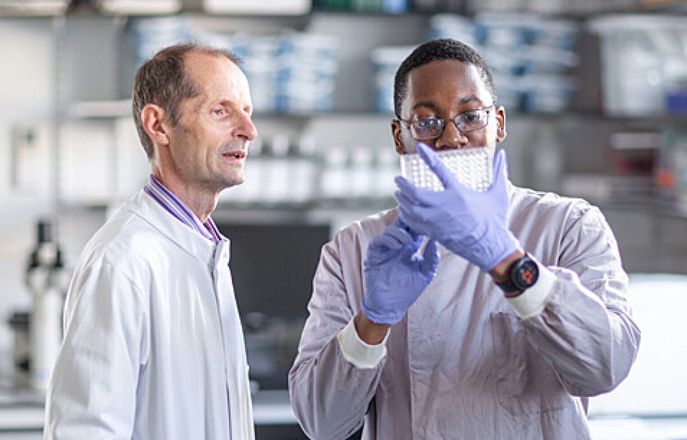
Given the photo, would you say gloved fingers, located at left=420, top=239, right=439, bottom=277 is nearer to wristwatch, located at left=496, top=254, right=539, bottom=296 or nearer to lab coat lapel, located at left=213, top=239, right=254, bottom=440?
wristwatch, located at left=496, top=254, right=539, bottom=296

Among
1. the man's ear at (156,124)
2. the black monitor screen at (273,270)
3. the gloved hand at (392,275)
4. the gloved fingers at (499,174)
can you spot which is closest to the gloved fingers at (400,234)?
the gloved hand at (392,275)

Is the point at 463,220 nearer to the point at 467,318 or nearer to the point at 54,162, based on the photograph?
the point at 467,318

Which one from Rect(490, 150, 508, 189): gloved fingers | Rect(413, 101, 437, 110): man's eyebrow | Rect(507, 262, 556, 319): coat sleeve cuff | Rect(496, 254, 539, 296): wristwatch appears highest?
Rect(413, 101, 437, 110): man's eyebrow

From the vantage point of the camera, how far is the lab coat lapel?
1.65m

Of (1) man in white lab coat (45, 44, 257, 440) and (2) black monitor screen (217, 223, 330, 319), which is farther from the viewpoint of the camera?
(2) black monitor screen (217, 223, 330, 319)

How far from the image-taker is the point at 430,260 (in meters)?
1.49

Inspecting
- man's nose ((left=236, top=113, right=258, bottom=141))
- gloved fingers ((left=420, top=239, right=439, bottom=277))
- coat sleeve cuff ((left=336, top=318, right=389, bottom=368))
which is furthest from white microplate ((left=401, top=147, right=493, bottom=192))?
man's nose ((left=236, top=113, right=258, bottom=141))

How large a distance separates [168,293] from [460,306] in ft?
1.32

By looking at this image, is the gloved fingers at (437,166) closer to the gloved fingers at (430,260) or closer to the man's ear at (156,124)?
the gloved fingers at (430,260)

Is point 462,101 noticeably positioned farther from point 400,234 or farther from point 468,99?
point 400,234

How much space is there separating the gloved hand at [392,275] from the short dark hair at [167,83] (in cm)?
42

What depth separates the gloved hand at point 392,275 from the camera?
4.76 feet

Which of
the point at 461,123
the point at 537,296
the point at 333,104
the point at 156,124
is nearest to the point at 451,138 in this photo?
the point at 461,123

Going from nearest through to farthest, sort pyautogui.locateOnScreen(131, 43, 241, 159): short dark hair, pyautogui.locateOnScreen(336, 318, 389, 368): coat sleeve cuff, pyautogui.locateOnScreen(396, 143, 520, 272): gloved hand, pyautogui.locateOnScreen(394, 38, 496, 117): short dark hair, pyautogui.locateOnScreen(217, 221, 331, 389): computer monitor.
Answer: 1. pyautogui.locateOnScreen(396, 143, 520, 272): gloved hand
2. pyautogui.locateOnScreen(336, 318, 389, 368): coat sleeve cuff
3. pyautogui.locateOnScreen(394, 38, 496, 117): short dark hair
4. pyautogui.locateOnScreen(131, 43, 241, 159): short dark hair
5. pyautogui.locateOnScreen(217, 221, 331, 389): computer monitor
